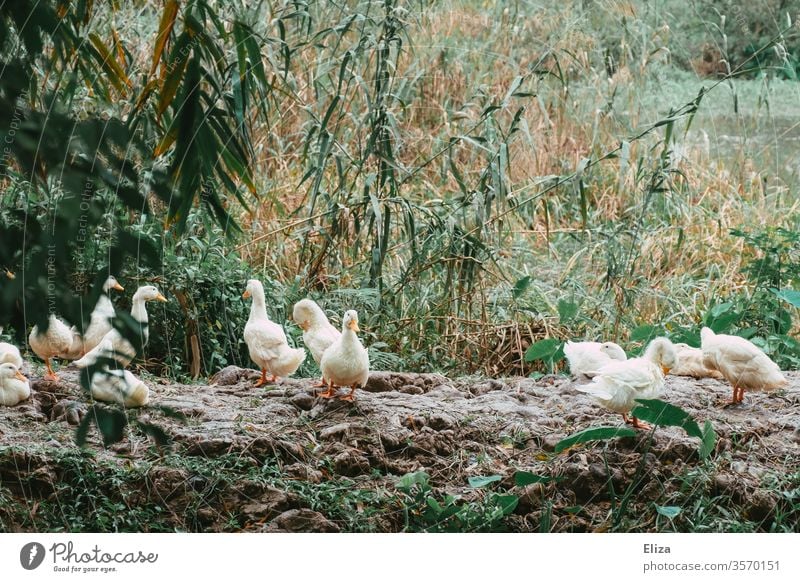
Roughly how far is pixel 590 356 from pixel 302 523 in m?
0.94

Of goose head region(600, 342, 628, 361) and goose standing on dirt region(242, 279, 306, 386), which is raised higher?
goose standing on dirt region(242, 279, 306, 386)

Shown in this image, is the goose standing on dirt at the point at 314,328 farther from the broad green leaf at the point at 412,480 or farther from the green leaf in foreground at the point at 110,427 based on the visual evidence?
the green leaf in foreground at the point at 110,427

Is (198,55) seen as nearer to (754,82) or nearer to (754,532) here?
(754,532)

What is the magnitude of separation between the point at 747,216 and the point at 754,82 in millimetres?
898

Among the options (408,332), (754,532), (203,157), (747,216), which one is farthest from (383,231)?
(747,216)

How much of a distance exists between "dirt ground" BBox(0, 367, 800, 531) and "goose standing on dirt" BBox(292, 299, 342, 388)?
125 millimetres

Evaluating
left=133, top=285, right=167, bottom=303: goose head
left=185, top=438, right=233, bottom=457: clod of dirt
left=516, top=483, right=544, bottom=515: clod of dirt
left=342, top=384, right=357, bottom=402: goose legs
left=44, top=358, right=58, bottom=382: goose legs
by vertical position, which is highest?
left=133, top=285, right=167, bottom=303: goose head

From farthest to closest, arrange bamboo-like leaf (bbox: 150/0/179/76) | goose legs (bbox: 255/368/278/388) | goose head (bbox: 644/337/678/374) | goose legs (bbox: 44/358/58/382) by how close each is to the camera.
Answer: goose legs (bbox: 255/368/278/388) → goose legs (bbox: 44/358/58/382) → goose head (bbox: 644/337/678/374) → bamboo-like leaf (bbox: 150/0/179/76)

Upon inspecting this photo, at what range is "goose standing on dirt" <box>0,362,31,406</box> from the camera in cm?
204

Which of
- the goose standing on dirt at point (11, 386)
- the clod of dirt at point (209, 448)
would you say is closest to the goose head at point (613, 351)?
the clod of dirt at point (209, 448)

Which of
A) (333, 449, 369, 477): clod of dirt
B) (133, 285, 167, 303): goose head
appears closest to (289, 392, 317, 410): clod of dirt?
(333, 449, 369, 477): clod of dirt

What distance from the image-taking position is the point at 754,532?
1774 millimetres

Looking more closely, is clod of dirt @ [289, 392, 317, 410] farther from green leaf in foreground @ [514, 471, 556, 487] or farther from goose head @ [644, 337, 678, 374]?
goose head @ [644, 337, 678, 374]

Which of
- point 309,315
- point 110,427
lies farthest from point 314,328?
point 110,427
